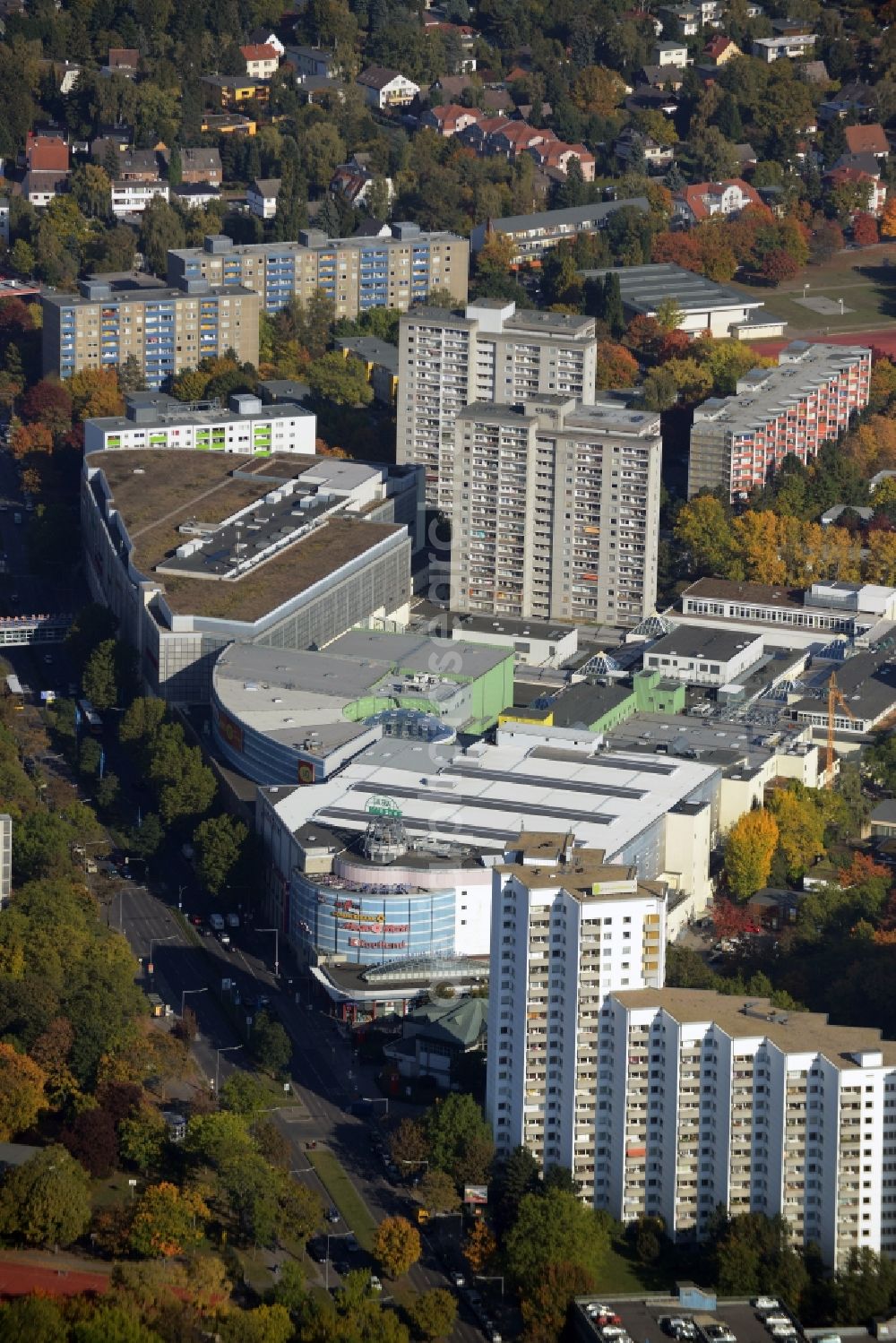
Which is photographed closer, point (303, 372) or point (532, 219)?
point (303, 372)

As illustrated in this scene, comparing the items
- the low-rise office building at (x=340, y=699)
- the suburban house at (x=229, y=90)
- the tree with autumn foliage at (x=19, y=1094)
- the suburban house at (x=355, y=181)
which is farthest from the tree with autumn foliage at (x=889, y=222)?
the tree with autumn foliage at (x=19, y=1094)

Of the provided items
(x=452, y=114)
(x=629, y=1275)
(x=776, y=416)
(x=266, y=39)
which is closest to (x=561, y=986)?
(x=629, y=1275)

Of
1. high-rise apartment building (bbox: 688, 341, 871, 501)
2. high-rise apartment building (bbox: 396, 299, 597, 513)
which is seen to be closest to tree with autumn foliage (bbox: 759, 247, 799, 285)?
high-rise apartment building (bbox: 688, 341, 871, 501)

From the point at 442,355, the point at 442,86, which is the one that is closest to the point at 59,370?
the point at 442,355

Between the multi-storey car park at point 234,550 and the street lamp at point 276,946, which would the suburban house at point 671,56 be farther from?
the street lamp at point 276,946

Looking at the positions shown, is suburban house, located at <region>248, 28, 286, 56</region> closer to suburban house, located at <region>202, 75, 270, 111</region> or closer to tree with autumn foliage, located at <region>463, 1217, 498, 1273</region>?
suburban house, located at <region>202, 75, 270, 111</region>

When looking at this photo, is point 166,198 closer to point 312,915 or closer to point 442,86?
point 442,86
